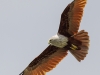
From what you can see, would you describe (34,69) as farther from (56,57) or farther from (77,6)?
(77,6)

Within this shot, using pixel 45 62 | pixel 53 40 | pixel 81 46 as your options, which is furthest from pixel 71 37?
pixel 45 62

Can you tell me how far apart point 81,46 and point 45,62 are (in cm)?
193

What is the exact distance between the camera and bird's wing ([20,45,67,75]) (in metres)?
19.4

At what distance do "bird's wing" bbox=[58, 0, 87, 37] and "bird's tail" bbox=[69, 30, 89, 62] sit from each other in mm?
324

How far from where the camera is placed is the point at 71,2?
61.4 ft

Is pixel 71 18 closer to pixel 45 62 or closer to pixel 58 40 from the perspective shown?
pixel 58 40

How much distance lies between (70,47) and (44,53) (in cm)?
141

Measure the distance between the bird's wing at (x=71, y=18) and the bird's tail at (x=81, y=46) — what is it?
1.06 feet

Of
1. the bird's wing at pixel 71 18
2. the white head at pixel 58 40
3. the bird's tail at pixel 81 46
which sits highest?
the bird's wing at pixel 71 18

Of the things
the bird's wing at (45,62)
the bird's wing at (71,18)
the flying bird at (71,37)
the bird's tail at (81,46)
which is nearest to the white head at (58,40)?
the flying bird at (71,37)

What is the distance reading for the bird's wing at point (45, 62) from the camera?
1939 cm

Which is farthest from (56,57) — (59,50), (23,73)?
(23,73)

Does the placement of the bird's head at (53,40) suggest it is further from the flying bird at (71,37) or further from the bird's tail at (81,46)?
the bird's tail at (81,46)

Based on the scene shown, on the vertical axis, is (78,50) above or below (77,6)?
below
